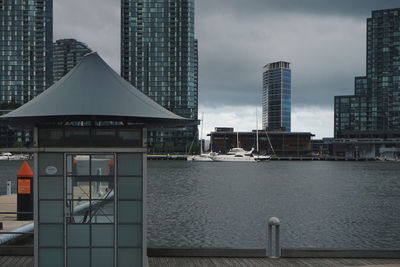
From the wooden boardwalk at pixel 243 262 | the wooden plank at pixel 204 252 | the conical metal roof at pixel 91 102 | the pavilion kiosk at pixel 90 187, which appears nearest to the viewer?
the conical metal roof at pixel 91 102

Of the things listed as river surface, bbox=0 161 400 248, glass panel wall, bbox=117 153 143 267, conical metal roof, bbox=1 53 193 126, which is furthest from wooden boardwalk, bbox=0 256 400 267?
river surface, bbox=0 161 400 248

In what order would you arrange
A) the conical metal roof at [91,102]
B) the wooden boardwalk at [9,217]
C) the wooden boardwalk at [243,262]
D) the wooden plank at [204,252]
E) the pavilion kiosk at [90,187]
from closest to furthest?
1. the conical metal roof at [91,102]
2. the pavilion kiosk at [90,187]
3. the wooden boardwalk at [243,262]
4. the wooden plank at [204,252]
5. the wooden boardwalk at [9,217]

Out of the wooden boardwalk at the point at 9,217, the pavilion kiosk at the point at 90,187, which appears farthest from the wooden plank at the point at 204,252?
the wooden boardwalk at the point at 9,217

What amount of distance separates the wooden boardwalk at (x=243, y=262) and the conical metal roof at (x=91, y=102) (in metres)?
4.33

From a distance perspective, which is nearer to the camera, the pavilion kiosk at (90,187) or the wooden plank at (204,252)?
the pavilion kiosk at (90,187)

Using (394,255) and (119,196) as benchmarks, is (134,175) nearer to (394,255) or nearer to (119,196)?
(119,196)

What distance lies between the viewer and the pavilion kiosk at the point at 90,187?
10852 millimetres

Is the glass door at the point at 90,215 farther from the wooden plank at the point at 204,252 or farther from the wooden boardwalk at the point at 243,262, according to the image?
the wooden plank at the point at 204,252

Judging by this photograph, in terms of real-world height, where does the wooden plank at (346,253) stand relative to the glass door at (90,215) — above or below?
below

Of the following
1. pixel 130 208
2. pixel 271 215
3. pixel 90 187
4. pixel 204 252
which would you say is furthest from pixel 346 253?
pixel 271 215

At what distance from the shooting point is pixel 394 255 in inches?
536

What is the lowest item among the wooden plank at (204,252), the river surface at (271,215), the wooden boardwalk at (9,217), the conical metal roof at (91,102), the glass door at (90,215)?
the river surface at (271,215)

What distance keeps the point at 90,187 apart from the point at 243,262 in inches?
211

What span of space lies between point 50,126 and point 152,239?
21.5 meters
